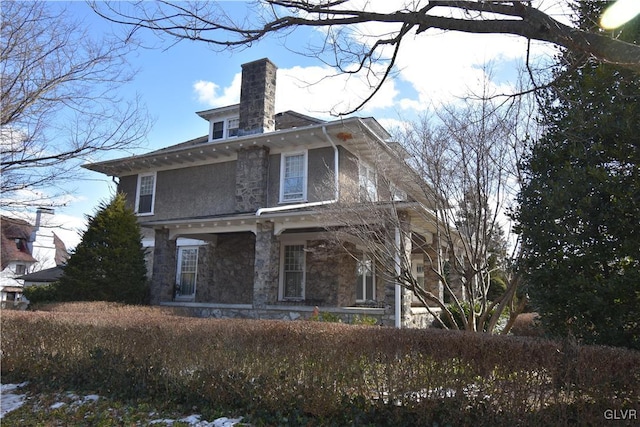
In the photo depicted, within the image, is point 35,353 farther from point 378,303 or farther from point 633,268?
point 378,303

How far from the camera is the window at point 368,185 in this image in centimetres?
967

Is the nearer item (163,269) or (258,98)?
(163,269)

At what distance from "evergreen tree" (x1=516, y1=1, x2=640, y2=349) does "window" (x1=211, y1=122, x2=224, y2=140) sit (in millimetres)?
13428

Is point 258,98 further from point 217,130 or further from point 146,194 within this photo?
point 146,194

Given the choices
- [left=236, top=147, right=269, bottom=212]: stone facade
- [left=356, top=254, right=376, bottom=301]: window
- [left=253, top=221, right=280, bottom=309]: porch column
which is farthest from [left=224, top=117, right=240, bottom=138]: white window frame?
[left=356, top=254, right=376, bottom=301]: window

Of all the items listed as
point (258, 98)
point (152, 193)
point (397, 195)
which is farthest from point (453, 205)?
point (152, 193)

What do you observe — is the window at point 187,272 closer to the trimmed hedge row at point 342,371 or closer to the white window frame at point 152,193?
the white window frame at point 152,193

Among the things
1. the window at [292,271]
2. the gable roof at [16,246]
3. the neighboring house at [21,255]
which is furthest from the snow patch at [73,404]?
the gable roof at [16,246]

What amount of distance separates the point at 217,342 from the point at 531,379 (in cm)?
336

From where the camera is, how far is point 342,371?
4594 millimetres

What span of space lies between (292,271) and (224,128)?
6.09 metres

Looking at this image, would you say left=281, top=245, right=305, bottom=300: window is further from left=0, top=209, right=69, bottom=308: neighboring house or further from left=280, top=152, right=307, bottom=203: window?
left=0, top=209, right=69, bottom=308: neighboring house

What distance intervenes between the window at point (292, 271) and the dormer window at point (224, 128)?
4881mm

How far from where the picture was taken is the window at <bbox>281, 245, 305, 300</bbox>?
14555 millimetres
